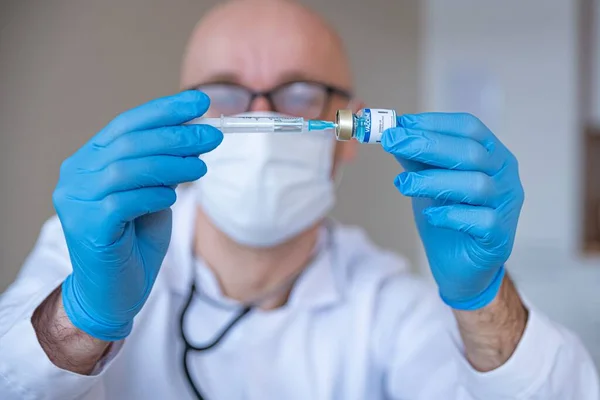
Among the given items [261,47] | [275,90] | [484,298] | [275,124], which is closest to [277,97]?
[275,90]

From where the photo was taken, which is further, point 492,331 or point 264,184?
point 264,184

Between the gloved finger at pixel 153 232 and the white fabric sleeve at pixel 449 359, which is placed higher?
the gloved finger at pixel 153 232

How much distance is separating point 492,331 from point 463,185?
0.84 feet

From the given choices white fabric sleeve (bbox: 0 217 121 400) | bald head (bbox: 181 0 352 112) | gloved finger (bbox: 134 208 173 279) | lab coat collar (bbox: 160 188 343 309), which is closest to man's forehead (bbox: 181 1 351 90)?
bald head (bbox: 181 0 352 112)

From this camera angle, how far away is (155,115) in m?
0.69

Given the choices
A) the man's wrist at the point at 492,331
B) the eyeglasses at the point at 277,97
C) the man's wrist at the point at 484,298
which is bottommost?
the man's wrist at the point at 492,331

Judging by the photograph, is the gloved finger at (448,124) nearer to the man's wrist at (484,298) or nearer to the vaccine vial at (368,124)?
the vaccine vial at (368,124)

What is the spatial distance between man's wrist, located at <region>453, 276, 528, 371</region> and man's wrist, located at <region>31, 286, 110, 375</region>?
0.55 meters

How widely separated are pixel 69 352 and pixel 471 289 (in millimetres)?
589

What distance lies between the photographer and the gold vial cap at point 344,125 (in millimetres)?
691

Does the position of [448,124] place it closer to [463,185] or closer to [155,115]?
[463,185]

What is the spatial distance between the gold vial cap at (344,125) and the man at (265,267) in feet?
0.18

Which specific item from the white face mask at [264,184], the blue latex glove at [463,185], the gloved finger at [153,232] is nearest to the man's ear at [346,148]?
the white face mask at [264,184]

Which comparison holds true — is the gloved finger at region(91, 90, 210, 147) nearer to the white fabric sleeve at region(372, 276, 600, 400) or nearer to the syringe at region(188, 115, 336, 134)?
the syringe at region(188, 115, 336, 134)
